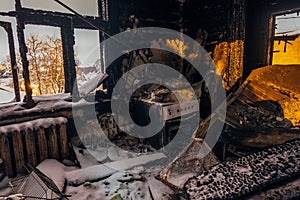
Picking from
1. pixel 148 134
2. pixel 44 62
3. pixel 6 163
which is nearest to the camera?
pixel 6 163

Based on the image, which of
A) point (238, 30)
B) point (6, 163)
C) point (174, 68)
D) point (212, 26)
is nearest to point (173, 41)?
point (174, 68)

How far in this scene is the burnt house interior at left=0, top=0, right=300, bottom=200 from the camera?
94.1 inches

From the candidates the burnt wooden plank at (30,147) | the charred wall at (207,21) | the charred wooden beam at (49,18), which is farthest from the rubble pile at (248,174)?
the charred wooden beam at (49,18)

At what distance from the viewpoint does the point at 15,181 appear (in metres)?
3.06

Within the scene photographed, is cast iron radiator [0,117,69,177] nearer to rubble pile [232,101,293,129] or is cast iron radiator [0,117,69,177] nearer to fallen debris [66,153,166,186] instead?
fallen debris [66,153,166,186]

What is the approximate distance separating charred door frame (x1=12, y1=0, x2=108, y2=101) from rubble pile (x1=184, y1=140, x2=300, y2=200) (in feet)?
11.1

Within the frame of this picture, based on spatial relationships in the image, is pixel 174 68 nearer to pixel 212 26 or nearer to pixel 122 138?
pixel 212 26

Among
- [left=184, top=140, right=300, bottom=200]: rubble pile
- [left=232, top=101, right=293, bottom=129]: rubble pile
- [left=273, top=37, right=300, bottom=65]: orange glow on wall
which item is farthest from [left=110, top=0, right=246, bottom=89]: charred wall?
[left=184, top=140, right=300, bottom=200]: rubble pile

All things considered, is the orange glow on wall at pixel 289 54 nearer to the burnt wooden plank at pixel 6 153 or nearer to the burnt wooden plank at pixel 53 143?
the burnt wooden plank at pixel 53 143

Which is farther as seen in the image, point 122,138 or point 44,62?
point 44,62

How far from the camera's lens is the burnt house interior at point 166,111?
7.84 ft

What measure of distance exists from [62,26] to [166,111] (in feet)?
9.18

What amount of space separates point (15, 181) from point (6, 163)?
433mm

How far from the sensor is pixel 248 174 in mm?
1938
